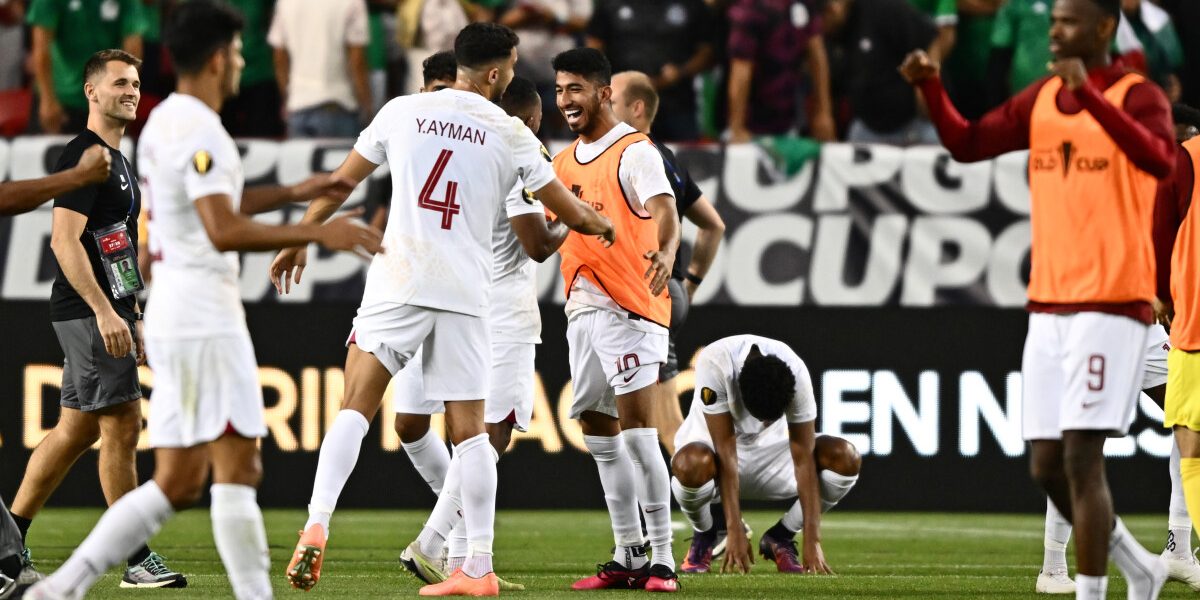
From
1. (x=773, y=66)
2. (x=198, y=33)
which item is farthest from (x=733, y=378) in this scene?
(x=773, y=66)

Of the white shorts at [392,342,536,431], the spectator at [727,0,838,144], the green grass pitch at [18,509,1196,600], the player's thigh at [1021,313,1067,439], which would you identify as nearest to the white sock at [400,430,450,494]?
the white shorts at [392,342,536,431]

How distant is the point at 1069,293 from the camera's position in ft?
17.4

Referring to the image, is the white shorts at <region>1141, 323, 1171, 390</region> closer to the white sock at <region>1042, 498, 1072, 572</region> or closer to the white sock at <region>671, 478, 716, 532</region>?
the white sock at <region>1042, 498, 1072, 572</region>

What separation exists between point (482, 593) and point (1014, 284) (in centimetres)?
674

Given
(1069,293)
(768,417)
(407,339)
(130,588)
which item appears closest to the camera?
(1069,293)

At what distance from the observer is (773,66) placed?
12414mm

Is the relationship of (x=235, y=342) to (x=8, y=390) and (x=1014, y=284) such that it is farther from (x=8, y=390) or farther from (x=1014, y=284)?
(x=1014, y=284)

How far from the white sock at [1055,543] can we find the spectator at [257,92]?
23.9 feet

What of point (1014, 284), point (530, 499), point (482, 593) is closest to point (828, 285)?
point (1014, 284)

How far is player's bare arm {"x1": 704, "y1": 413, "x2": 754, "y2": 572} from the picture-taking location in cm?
788

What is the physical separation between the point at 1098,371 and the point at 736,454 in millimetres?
3168

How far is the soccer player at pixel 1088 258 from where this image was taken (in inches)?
207

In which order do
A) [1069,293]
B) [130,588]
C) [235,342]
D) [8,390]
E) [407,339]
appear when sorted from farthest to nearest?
[8,390] < [130,588] < [407,339] < [1069,293] < [235,342]

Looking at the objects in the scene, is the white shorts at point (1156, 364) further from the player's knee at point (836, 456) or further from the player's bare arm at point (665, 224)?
the player's bare arm at point (665, 224)
